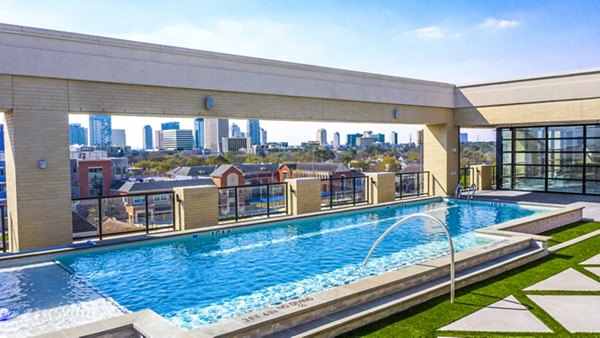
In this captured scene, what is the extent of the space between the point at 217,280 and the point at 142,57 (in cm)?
538

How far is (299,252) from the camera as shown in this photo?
8641mm

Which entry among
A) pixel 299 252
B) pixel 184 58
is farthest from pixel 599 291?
pixel 184 58

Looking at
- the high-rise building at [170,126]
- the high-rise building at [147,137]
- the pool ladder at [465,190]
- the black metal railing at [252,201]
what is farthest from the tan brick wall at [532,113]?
the high-rise building at [170,126]

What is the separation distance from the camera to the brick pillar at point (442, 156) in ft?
56.3

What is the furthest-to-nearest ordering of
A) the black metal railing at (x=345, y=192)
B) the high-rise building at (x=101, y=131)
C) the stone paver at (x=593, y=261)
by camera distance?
the high-rise building at (x=101, y=131) → the black metal railing at (x=345, y=192) → the stone paver at (x=593, y=261)

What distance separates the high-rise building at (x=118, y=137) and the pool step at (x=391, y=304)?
40.8 meters

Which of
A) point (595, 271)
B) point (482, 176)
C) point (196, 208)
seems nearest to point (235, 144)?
point (482, 176)

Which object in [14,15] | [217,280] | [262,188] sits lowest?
[217,280]

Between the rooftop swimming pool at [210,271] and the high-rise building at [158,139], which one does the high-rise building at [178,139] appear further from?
the rooftop swimming pool at [210,271]

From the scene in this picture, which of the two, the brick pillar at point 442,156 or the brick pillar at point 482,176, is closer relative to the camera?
the brick pillar at point 442,156

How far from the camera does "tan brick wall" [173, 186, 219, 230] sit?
10.4 m

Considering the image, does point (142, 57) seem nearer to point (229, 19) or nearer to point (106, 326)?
point (229, 19)

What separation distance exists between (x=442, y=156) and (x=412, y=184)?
1611mm

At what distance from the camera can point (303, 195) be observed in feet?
41.5
